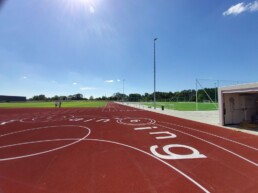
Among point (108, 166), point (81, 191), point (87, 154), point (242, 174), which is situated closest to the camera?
point (81, 191)

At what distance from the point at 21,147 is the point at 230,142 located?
383 inches

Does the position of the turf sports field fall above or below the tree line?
below

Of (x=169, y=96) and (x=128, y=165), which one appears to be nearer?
(x=128, y=165)

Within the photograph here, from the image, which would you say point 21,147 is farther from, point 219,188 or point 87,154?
point 219,188

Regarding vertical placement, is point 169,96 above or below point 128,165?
above

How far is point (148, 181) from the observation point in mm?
5852

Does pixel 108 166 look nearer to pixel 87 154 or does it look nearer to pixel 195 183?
pixel 87 154

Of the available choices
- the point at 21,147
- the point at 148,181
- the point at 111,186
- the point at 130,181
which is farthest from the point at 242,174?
the point at 21,147

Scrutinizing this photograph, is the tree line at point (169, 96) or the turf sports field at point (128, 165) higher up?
the tree line at point (169, 96)

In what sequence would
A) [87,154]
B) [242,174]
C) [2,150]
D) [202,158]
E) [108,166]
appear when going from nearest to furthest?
[242,174] < [108,166] < [202,158] < [87,154] < [2,150]

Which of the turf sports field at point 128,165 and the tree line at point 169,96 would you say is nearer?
the turf sports field at point 128,165

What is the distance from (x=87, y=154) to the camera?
8508 millimetres

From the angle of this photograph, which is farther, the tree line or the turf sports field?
the tree line

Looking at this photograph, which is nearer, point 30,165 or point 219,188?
point 219,188
